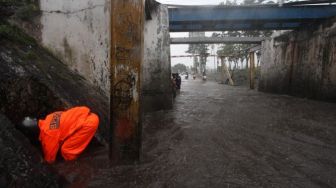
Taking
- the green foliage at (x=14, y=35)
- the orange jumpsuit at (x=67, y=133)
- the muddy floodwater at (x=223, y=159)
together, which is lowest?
the muddy floodwater at (x=223, y=159)

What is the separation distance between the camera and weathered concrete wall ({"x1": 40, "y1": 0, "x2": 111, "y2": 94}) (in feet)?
19.4

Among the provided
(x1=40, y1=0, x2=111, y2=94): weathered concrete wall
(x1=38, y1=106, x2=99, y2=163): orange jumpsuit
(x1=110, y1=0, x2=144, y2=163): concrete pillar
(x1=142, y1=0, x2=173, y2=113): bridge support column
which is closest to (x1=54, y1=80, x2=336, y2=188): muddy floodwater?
(x1=38, y1=106, x2=99, y2=163): orange jumpsuit

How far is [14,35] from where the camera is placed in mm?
5254

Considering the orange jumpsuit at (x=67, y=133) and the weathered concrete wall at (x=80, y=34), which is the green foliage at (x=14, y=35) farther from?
the orange jumpsuit at (x=67, y=133)

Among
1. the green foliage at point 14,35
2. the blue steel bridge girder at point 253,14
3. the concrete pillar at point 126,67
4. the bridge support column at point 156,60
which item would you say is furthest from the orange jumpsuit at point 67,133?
the blue steel bridge girder at point 253,14

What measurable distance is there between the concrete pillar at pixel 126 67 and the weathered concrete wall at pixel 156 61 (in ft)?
15.9

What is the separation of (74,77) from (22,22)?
1.90 m

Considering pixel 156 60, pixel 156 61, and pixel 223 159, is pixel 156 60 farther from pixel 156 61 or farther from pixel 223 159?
pixel 223 159

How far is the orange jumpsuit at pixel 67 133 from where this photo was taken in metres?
3.47

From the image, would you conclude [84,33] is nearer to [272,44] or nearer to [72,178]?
[72,178]

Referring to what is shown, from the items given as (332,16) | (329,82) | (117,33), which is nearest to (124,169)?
(117,33)

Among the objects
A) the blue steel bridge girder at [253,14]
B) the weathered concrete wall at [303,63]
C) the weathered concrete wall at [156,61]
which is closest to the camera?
the weathered concrete wall at [156,61]

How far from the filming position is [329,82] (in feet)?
34.3

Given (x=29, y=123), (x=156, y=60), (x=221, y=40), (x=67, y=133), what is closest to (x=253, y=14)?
(x=221, y=40)
